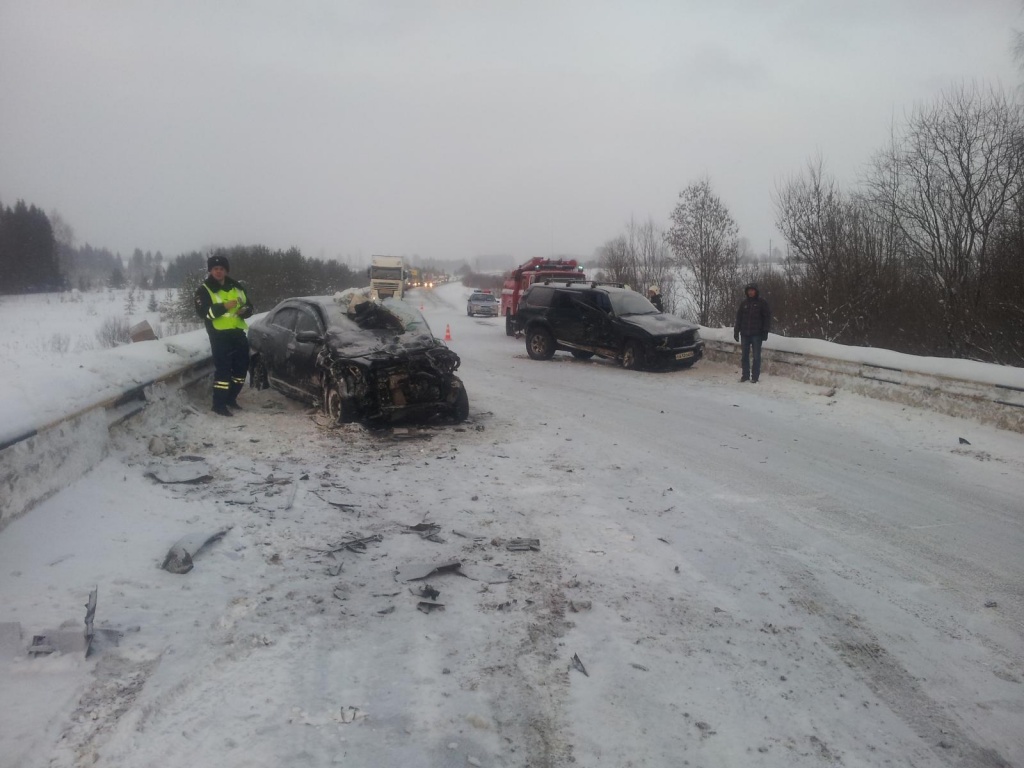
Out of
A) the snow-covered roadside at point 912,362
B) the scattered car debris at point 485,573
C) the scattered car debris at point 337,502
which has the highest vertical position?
the snow-covered roadside at point 912,362

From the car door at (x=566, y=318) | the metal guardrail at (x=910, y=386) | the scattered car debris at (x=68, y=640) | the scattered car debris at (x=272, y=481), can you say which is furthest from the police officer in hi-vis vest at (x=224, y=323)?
the metal guardrail at (x=910, y=386)

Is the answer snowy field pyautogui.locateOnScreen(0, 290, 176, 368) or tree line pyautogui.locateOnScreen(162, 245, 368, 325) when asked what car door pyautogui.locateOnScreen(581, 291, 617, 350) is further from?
tree line pyautogui.locateOnScreen(162, 245, 368, 325)

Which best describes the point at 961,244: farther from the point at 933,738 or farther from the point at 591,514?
the point at 933,738

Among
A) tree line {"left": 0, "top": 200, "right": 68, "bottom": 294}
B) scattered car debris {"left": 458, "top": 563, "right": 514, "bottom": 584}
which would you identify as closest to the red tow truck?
tree line {"left": 0, "top": 200, "right": 68, "bottom": 294}

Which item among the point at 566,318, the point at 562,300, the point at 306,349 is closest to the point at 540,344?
the point at 566,318

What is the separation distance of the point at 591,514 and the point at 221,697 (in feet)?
10.8

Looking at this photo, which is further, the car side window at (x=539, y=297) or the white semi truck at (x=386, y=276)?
the white semi truck at (x=386, y=276)

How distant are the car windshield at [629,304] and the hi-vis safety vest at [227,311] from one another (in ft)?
30.0

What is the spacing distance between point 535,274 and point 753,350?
471 inches

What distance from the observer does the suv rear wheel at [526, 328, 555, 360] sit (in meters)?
16.7

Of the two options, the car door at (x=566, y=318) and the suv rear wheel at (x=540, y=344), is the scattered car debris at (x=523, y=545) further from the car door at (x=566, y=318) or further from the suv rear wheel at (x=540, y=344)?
the suv rear wheel at (x=540, y=344)

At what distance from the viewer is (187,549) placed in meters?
Result: 4.31

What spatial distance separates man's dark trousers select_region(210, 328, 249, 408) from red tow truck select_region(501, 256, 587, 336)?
606 inches

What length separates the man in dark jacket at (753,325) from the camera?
42.0ft
